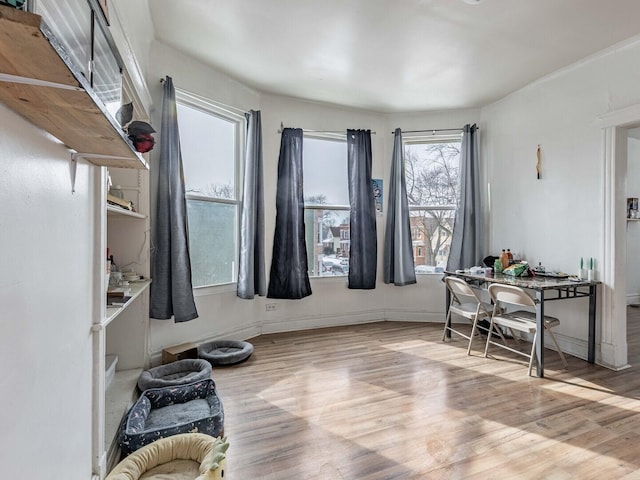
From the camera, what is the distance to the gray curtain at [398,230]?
14.3 feet

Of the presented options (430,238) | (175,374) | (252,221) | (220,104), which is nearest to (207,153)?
(220,104)

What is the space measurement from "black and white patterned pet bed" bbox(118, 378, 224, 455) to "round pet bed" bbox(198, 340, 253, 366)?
0.62 meters

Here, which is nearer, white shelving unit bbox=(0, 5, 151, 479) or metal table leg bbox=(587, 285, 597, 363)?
white shelving unit bbox=(0, 5, 151, 479)

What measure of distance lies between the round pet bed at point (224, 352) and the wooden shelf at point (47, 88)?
7.54 ft

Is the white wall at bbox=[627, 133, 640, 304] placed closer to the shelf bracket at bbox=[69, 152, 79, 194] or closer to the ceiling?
the ceiling

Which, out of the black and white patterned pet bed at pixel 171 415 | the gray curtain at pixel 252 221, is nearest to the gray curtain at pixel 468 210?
the gray curtain at pixel 252 221

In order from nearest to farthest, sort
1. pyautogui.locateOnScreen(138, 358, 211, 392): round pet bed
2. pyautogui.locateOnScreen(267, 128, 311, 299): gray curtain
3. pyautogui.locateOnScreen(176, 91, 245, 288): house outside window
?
1. pyautogui.locateOnScreen(138, 358, 211, 392): round pet bed
2. pyautogui.locateOnScreen(176, 91, 245, 288): house outside window
3. pyautogui.locateOnScreen(267, 128, 311, 299): gray curtain

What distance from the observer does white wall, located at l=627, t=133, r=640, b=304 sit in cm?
551

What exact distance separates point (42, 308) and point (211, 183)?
8.71 feet

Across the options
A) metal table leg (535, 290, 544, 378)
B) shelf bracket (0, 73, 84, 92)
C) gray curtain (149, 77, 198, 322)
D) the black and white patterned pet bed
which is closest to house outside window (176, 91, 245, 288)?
gray curtain (149, 77, 198, 322)

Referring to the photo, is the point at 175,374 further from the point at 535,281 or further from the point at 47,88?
the point at 535,281

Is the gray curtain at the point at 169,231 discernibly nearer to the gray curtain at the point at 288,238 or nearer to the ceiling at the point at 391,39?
the ceiling at the point at 391,39

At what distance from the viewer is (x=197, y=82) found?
3.23 m

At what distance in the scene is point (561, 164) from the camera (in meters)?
3.40
